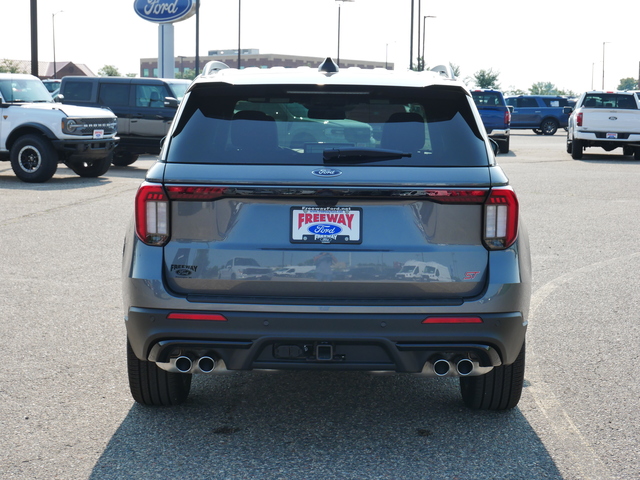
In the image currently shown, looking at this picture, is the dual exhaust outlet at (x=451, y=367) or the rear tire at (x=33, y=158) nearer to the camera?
the dual exhaust outlet at (x=451, y=367)

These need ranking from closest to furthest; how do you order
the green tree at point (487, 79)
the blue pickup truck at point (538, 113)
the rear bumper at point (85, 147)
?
1. the rear bumper at point (85, 147)
2. the blue pickup truck at point (538, 113)
3. the green tree at point (487, 79)

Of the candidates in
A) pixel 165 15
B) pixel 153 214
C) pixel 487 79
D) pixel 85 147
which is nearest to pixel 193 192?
pixel 153 214

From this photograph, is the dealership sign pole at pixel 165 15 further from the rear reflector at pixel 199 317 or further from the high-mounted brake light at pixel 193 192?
the rear reflector at pixel 199 317

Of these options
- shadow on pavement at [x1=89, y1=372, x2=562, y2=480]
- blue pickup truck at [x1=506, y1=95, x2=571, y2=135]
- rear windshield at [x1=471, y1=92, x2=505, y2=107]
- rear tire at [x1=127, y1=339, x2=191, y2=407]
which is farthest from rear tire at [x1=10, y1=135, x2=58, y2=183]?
blue pickup truck at [x1=506, y1=95, x2=571, y2=135]

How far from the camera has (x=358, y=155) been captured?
3.78 metres

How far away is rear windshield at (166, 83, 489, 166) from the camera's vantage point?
12.5 ft

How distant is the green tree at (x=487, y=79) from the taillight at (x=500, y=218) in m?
75.3

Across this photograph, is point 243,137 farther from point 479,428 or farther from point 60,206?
point 60,206

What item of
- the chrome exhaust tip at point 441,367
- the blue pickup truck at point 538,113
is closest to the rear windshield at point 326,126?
the chrome exhaust tip at point 441,367

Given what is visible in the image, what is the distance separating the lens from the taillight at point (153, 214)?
3793 mm

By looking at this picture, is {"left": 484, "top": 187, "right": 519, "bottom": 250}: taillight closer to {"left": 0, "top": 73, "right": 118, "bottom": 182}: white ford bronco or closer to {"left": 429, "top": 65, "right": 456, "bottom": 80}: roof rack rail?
{"left": 429, "top": 65, "right": 456, "bottom": 80}: roof rack rail

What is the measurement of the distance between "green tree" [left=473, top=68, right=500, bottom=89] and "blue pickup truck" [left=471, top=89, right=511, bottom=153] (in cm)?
4895

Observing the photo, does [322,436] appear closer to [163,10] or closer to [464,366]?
[464,366]

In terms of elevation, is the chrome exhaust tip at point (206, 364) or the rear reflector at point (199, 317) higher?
the rear reflector at point (199, 317)
